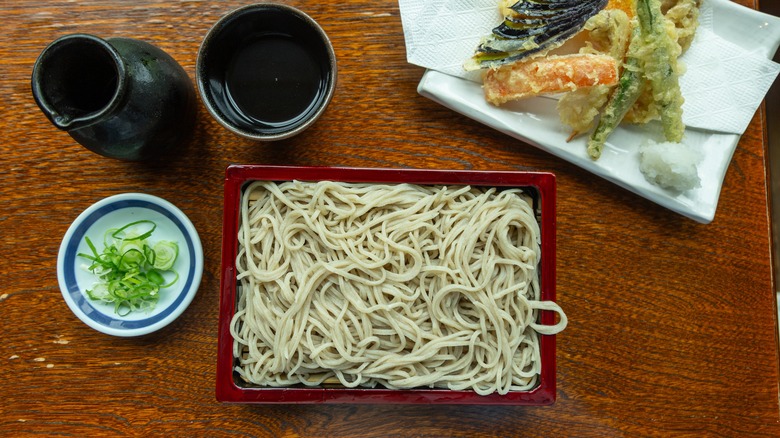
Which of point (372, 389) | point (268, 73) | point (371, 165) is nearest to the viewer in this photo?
point (372, 389)

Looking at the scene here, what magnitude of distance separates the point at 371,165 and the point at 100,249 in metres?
→ 0.88

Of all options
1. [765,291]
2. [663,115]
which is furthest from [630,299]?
[663,115]

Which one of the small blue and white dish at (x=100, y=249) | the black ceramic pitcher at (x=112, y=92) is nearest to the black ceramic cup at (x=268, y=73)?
the black ceramic pitcher at (x=112, y=92)

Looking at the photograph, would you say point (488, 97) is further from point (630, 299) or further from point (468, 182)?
point (630, 299)

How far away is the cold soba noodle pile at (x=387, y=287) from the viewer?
57.8 inches

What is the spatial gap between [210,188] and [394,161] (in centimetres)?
60

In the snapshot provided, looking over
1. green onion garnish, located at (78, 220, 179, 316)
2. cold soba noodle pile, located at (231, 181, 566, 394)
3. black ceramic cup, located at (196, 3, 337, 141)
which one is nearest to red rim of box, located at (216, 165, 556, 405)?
cold soba noodle pile, located at (231, 181, 566, 394)

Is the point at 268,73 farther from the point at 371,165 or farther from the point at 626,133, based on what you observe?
the point at 626,133

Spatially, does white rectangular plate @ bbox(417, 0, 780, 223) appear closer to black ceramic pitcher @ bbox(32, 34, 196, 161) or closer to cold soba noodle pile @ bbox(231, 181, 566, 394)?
cold soba noodle pile @ bbox(231, 181, 566, 394)

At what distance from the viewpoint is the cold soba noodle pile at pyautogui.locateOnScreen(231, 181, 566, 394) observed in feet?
4.82

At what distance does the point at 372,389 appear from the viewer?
143cm

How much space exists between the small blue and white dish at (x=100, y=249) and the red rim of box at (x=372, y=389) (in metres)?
0.22

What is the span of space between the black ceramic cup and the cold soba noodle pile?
23cm

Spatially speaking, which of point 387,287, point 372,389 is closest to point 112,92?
point 387,287
